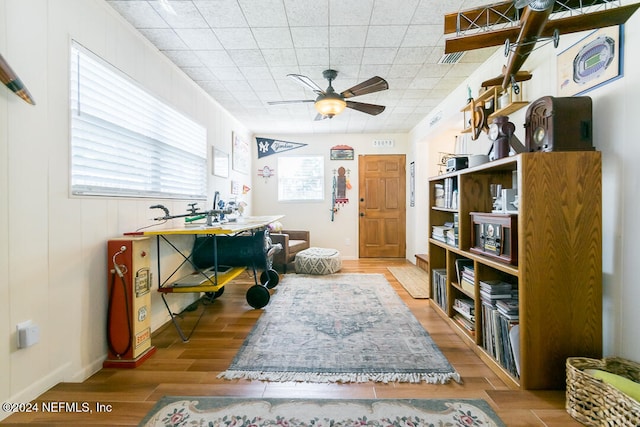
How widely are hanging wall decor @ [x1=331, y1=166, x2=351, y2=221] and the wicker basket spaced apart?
453 cm

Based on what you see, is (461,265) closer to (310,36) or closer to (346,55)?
(346,55)

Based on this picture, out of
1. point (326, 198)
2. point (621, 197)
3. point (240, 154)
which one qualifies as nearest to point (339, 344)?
point (621, 197)

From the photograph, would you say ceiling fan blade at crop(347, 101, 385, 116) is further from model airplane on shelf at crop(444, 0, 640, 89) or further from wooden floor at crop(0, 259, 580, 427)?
wooden floor at crop(0, 259, 580, 427)

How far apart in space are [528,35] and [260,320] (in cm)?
269

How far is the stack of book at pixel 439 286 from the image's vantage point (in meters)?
2.72

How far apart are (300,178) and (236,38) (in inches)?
139

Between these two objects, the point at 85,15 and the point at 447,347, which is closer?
the point at 85,15

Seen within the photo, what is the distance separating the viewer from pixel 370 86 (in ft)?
9.01

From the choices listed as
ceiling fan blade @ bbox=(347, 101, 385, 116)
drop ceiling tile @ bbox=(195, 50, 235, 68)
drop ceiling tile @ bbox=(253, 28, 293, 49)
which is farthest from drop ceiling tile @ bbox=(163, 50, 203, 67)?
ceiling fan blade @ bbox=(347, 101, 385, 116)

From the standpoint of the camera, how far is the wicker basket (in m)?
1.18

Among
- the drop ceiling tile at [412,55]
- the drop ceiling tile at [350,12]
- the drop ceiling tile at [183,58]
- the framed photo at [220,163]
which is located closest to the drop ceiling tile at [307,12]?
the drop ceiling tile at [350,12]

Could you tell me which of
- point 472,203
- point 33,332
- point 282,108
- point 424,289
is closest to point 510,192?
point 472,203

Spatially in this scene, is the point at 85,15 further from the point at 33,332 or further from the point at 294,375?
the point at 294,375

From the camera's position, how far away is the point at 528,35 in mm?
1438
